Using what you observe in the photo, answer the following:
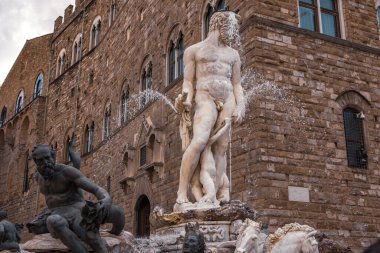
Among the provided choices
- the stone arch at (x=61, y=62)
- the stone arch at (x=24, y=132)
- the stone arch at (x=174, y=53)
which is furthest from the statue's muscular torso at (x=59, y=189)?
the stone arch at (x=24, y=132)

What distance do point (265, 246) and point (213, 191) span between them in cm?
111

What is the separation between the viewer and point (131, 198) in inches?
619

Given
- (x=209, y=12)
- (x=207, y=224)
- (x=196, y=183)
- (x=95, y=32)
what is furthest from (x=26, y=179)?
(x=207, y=224)

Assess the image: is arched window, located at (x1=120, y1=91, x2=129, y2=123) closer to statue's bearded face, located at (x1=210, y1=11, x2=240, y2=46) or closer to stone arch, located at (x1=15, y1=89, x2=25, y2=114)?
statue's bearded face, located at (x1=210, y1=11, x2=240, y2=46)

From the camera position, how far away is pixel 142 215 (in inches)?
598

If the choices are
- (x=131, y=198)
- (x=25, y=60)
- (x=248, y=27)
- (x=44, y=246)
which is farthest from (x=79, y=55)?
(x=44, y=246)

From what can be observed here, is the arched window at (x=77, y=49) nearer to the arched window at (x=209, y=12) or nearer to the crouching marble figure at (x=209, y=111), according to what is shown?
the arched window at (x=209, y=12)

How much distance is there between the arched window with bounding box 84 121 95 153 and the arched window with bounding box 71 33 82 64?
527 cm

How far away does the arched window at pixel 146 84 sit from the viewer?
16.0 meters

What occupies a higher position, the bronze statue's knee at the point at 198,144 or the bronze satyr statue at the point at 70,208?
the bronze statue's knee at the point at 198,144

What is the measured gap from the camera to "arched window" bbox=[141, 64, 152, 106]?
1605 cm

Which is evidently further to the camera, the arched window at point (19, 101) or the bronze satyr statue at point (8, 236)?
the arched window at point (19, 101)

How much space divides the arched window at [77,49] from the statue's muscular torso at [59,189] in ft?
74.3

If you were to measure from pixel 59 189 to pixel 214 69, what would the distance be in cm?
284
